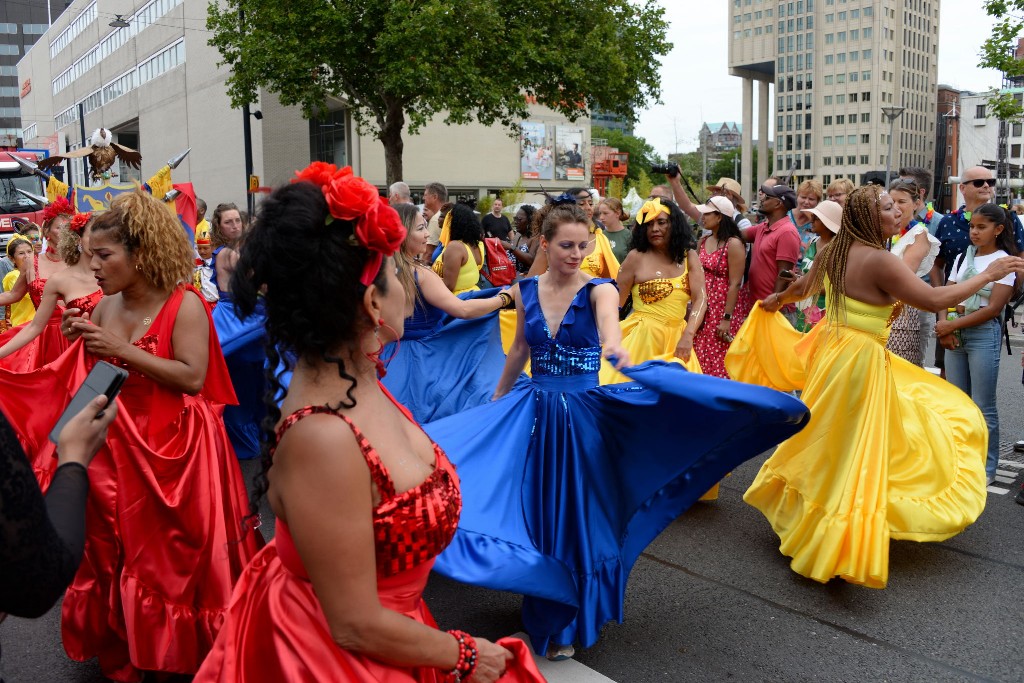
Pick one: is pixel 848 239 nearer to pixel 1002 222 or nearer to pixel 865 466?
pixel 865 466

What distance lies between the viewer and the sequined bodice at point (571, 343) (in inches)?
168

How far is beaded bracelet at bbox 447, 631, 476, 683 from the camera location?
1.95 metres

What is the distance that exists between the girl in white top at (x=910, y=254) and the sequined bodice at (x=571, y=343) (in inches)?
158

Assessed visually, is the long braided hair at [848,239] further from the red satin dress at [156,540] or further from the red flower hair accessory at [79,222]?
the red flower hair accessory at [79,222]

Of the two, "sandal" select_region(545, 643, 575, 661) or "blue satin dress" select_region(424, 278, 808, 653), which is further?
"sandal" select_region(545, 643, 575, 661)

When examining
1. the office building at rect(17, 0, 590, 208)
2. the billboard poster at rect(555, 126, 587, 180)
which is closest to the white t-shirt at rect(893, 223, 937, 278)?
the office building at rect(17, 0, 590, 208)

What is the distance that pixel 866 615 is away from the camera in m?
4.35

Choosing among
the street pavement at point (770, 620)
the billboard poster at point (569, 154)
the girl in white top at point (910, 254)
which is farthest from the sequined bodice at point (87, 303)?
the billboard poster at point (569, 154)

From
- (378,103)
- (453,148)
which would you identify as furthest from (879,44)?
(378,103)

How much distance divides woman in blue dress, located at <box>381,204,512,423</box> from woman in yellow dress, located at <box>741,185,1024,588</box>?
2.09 meters

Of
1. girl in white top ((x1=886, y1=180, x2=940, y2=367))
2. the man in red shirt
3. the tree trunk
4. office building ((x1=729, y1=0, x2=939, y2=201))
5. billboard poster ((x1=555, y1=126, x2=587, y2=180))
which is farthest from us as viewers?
office building ((x1=729, y1=0, x2=939, y2=201))

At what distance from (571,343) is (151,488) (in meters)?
1.98

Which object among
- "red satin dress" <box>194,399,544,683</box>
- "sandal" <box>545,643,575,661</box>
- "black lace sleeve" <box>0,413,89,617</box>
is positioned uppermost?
"black lace sleeve" <box>0,413,89,617</box>

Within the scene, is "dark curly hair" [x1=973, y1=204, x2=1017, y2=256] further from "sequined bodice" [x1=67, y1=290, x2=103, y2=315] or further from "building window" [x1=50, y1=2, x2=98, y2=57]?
"building window" [x1=50, y1=2, x2=98, y2=57]
